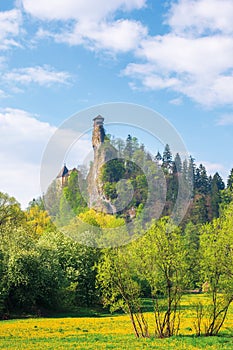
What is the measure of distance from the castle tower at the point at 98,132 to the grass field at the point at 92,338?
1563 cm

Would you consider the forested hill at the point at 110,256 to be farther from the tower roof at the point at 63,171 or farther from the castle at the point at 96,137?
the castle at the point at 96,137

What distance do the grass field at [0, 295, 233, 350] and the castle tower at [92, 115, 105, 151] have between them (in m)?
15.6

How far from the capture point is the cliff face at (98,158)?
4112 cm

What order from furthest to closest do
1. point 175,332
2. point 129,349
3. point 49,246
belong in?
point 49,246, point 175,332, point 129,349

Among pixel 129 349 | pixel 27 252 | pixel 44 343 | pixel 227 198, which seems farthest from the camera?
pixel 227 198

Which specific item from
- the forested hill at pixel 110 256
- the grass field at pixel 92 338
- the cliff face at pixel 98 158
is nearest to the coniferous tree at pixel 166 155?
the forested hill at pixel 110 256

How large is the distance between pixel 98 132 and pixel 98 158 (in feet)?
10.8

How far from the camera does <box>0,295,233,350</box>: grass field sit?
72.8 feet

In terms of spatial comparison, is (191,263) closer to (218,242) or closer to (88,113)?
(218,242)

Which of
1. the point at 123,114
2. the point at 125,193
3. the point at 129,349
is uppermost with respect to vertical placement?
the point at 123,114

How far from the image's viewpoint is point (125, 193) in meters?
46.6

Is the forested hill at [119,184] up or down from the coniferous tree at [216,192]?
down

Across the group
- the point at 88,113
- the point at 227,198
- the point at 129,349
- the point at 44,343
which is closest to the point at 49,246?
the point at 88,113

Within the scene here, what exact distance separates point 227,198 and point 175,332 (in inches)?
4039
